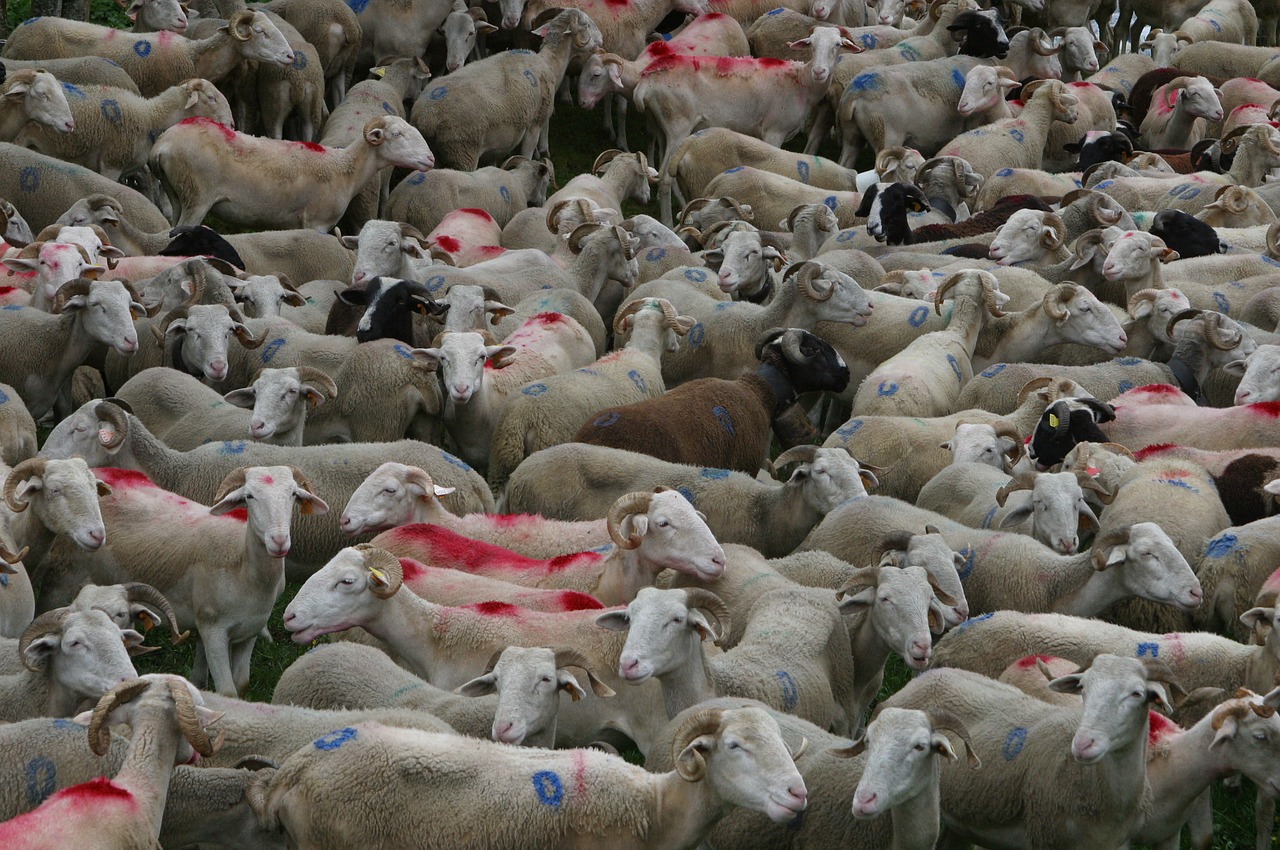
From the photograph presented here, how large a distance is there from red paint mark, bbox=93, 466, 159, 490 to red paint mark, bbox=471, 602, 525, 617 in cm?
223

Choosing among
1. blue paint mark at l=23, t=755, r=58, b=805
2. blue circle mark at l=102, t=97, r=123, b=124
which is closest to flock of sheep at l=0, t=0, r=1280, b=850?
blue paint mark at l=23, t=755, r=58, b=805

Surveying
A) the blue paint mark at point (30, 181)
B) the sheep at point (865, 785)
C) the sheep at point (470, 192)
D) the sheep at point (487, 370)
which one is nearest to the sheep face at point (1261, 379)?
the sheep at point (487, 370)

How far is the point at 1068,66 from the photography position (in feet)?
65.3

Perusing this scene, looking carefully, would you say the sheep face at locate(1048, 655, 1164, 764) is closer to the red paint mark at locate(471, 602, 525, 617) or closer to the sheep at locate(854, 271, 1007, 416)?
the red paint mark at locate(471, 602, 525, 617)

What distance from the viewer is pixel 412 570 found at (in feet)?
26.1

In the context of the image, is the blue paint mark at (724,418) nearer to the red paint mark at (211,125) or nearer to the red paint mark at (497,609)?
the red paint mark at (497,609)

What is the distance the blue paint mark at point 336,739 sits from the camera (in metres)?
6.04

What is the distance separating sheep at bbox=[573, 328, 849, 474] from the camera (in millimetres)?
9992

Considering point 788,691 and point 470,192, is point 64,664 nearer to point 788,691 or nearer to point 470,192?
point 788,691

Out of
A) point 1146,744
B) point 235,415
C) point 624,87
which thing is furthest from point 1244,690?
point 624,87

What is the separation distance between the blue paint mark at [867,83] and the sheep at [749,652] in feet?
33.4

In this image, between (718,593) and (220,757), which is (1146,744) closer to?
(718,593)

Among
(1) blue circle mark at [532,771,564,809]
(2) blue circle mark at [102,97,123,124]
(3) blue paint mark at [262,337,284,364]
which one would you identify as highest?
(1) blue circle mark at [532,771,564,809]

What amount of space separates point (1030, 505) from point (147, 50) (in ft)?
32.2
